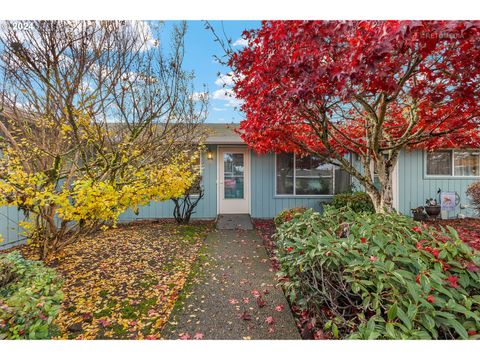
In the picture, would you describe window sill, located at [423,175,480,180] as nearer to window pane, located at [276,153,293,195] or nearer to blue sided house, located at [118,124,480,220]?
blue sided house, located at [118,124,480,220]

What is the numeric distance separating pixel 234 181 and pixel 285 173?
155 cm

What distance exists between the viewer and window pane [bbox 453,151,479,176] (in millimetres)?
6836

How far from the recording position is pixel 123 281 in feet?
9.89

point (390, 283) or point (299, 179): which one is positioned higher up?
point (299, 179)

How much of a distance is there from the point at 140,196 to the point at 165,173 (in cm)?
49

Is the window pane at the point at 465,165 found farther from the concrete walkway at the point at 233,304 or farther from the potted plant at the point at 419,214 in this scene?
the concrete walkway at the point at 233,304

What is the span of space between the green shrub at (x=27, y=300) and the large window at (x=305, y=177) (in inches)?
230

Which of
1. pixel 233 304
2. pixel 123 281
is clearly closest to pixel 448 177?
pixel 233 304

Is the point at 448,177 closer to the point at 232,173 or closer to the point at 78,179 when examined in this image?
the point at 232,173

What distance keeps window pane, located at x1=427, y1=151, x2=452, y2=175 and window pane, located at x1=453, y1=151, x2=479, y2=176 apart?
0.16 metres

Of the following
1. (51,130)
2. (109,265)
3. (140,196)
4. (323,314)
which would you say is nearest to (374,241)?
(323,314)

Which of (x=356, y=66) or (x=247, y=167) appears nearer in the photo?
(x=356, y=66)

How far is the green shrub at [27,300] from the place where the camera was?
4.23ft
